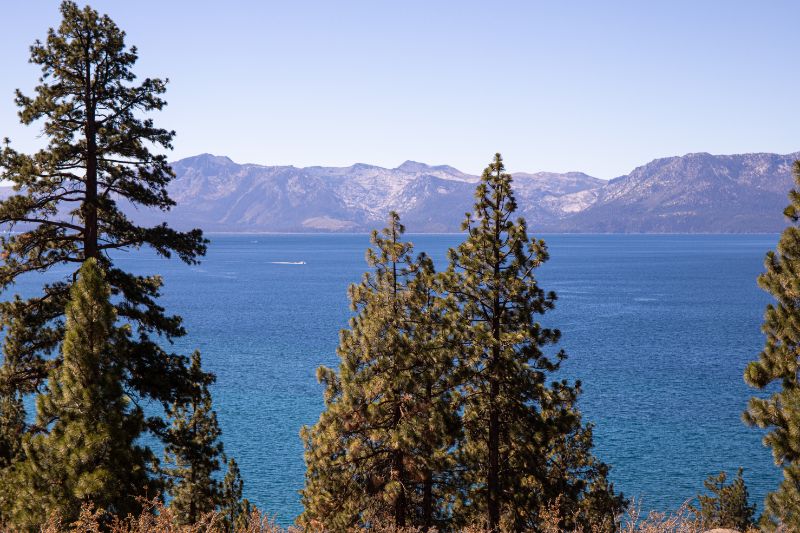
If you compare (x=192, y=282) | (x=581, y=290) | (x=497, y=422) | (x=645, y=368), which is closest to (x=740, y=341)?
(x=645, y=368)

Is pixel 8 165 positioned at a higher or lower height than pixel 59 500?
higher

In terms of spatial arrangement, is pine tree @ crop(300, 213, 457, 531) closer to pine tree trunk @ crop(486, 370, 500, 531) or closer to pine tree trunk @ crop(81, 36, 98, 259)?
pine tree trunk @ crop(486, 370, 500, 531)

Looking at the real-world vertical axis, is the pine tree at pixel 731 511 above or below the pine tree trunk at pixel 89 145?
below

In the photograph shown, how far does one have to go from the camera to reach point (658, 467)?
4884cm

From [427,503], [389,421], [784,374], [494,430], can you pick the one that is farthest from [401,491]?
[784,374]

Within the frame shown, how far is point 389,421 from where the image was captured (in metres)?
22.2

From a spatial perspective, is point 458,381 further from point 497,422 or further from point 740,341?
point 740,341

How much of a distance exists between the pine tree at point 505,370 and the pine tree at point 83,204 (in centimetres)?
908

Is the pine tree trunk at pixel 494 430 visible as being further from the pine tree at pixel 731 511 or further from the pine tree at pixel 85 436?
the pine tree at pixel 731 511

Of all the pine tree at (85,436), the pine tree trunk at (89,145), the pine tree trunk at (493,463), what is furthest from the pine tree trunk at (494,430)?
the pine tree trunk at (89,145)

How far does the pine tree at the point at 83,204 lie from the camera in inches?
689

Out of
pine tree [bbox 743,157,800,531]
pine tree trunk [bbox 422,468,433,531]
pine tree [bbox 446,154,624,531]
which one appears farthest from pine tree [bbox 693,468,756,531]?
pine tree trunk [bbox 422,468,433,531]

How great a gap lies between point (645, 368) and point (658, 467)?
32233 mm

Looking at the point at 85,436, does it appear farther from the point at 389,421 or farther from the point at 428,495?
the point at 428,495
